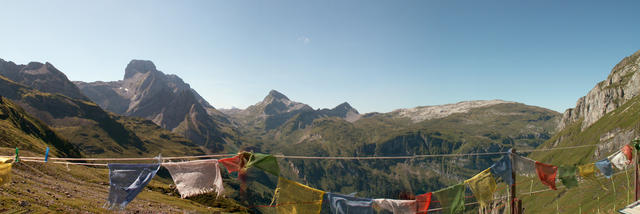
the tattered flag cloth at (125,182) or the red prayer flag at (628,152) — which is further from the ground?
the red prayer flag at (628,152)

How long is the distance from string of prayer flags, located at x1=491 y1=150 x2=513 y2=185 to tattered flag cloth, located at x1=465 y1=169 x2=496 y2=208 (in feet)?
1.14

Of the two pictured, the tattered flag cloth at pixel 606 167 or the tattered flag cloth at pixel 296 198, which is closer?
the tattered flag cloth at pixel 296 198

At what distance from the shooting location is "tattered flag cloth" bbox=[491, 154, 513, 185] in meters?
13.8

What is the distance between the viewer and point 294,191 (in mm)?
11156

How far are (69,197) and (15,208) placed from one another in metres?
10.5

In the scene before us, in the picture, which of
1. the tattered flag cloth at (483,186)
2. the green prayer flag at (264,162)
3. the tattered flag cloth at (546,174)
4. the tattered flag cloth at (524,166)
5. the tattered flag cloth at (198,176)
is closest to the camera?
the green prayer flag at (264,162)

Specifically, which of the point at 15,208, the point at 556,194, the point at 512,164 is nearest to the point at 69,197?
the point at 15,208

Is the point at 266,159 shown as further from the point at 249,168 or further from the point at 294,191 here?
the point at 294,191

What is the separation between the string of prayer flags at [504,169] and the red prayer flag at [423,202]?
4.07 m

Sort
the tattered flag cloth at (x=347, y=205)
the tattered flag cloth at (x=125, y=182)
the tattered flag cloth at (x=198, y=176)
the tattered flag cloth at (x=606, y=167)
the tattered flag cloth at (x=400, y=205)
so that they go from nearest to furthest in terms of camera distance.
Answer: the tattered flag cloth at (x=125, y=182)
the tattered flag cloth at (x=198, y=176)
the tattered flag cloth at (x=347, y=205)
the tattered flag cloth at (x=400, y=205)
the tattered flag cloth at (x=606, y=167)

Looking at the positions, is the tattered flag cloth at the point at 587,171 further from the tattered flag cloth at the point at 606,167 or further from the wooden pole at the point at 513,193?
the wooden pole at the point at 513,193

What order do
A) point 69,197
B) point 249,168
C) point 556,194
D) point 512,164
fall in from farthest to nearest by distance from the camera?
point 556,194
point 69,197
point 512,164
point 249,168

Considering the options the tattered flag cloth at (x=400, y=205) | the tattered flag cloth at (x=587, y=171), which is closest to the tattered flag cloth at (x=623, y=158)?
the tattered flag cloth at (x=587, y=171)

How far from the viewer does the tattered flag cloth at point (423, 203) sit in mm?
12531
